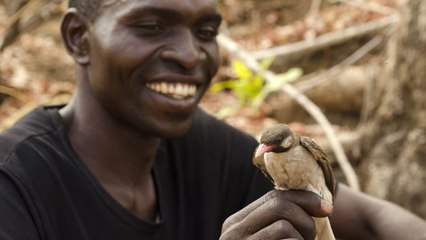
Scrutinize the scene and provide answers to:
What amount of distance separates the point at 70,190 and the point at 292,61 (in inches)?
153

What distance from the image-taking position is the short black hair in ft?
8.05

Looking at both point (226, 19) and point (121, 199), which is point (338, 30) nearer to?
point (226, 19)

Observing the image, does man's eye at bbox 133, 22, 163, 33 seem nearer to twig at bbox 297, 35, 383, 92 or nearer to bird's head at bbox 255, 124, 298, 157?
bird's head at bbox 255, 124, 298, 157

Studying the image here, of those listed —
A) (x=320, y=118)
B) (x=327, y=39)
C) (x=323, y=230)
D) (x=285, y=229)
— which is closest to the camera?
(x=285, y=229)

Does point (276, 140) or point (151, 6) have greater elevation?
point (151, 6)

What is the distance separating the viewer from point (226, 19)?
24.9 ft

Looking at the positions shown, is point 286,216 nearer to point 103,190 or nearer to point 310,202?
point 310,202

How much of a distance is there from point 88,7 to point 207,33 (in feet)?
1.40

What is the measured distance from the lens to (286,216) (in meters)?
1.81

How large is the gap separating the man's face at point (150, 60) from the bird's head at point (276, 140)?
0.75 m

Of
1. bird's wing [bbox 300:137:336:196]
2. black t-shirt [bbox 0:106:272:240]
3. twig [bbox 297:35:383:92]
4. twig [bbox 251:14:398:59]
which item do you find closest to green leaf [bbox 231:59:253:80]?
twig [bbox 297:35:383:92]

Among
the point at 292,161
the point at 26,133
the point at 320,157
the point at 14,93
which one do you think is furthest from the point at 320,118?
the point at 292,161

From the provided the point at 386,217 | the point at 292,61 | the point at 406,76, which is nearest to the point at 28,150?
the point at 386,217

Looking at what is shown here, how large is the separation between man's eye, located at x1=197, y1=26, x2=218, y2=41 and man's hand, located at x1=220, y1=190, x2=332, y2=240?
833mm
